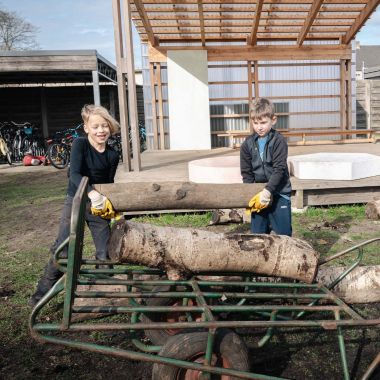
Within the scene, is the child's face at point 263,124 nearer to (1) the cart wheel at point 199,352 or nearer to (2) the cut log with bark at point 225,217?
(1) the cart wheel at point 199,352

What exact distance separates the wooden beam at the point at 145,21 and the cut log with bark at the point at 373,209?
6.34 meters

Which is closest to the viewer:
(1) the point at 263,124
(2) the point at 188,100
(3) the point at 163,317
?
(3) the point at 163,317

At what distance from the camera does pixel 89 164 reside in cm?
322

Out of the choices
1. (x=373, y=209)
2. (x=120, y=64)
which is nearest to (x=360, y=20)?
(x=120, y=64)

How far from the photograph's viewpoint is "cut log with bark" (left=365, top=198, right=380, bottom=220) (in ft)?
18.9

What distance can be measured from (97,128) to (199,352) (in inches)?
69.8

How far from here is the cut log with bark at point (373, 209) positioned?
5754 millimetres

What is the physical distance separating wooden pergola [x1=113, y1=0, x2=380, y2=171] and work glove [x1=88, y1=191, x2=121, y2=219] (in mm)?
7810

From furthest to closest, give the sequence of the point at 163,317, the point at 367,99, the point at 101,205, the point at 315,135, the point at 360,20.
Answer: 1. the point at 367,99
2. the point at 315,135
3. the point at 360,20
4. the point at 163,317
5. the point at 101,205

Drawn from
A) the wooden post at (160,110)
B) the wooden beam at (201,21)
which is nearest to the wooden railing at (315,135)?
the wooden post at (160,110)

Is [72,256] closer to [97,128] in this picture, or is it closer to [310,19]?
[97,128]

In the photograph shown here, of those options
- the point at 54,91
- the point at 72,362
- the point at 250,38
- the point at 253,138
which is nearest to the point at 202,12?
the point at 250,38

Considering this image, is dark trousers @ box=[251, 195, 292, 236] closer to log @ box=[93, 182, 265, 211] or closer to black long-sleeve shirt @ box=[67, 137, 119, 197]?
log @ box=[93, 182, 265, 211]

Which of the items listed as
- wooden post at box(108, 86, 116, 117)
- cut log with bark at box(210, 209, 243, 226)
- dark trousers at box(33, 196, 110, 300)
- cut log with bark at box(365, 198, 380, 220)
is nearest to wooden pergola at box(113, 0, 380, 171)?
cut log with bark at box(210, 209, 243, 226)
